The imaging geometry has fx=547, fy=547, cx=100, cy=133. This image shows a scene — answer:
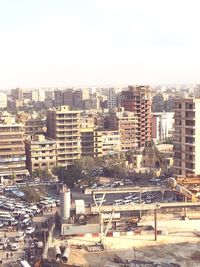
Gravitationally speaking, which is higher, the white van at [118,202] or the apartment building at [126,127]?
the apartment building at [126,127]

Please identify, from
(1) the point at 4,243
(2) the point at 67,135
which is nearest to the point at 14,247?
(1) the point at 4,243

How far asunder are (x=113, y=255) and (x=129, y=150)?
32868 millimetres

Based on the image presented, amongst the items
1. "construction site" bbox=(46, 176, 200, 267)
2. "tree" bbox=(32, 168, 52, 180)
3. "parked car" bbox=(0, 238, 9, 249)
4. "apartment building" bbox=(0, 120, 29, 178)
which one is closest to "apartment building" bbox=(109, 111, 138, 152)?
"tree" bbox=(32, 168, 52, 180)

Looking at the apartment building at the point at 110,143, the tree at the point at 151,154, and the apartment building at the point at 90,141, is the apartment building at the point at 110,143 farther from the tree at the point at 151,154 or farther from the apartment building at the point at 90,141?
the tree at the point at 151,154

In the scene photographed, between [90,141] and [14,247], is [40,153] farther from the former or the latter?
[14,247]

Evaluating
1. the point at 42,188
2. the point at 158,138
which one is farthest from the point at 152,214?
the point at 158,138

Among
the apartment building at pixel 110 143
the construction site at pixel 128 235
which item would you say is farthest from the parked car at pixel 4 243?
the apartment building at pixel 110 143

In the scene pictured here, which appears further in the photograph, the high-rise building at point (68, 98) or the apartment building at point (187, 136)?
the high-rise building at point (68, 98)

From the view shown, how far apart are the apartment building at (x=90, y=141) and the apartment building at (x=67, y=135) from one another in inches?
75.7

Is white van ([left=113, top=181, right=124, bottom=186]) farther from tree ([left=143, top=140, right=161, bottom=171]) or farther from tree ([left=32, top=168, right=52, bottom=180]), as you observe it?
tree ([left=143, top=140, right=161, bottom=171])

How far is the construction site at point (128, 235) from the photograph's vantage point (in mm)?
24663

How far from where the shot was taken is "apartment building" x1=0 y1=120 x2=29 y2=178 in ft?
153

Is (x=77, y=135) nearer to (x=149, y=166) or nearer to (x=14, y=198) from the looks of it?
(x=149, y=166)

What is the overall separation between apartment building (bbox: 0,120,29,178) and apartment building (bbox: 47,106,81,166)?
4.46 meters
